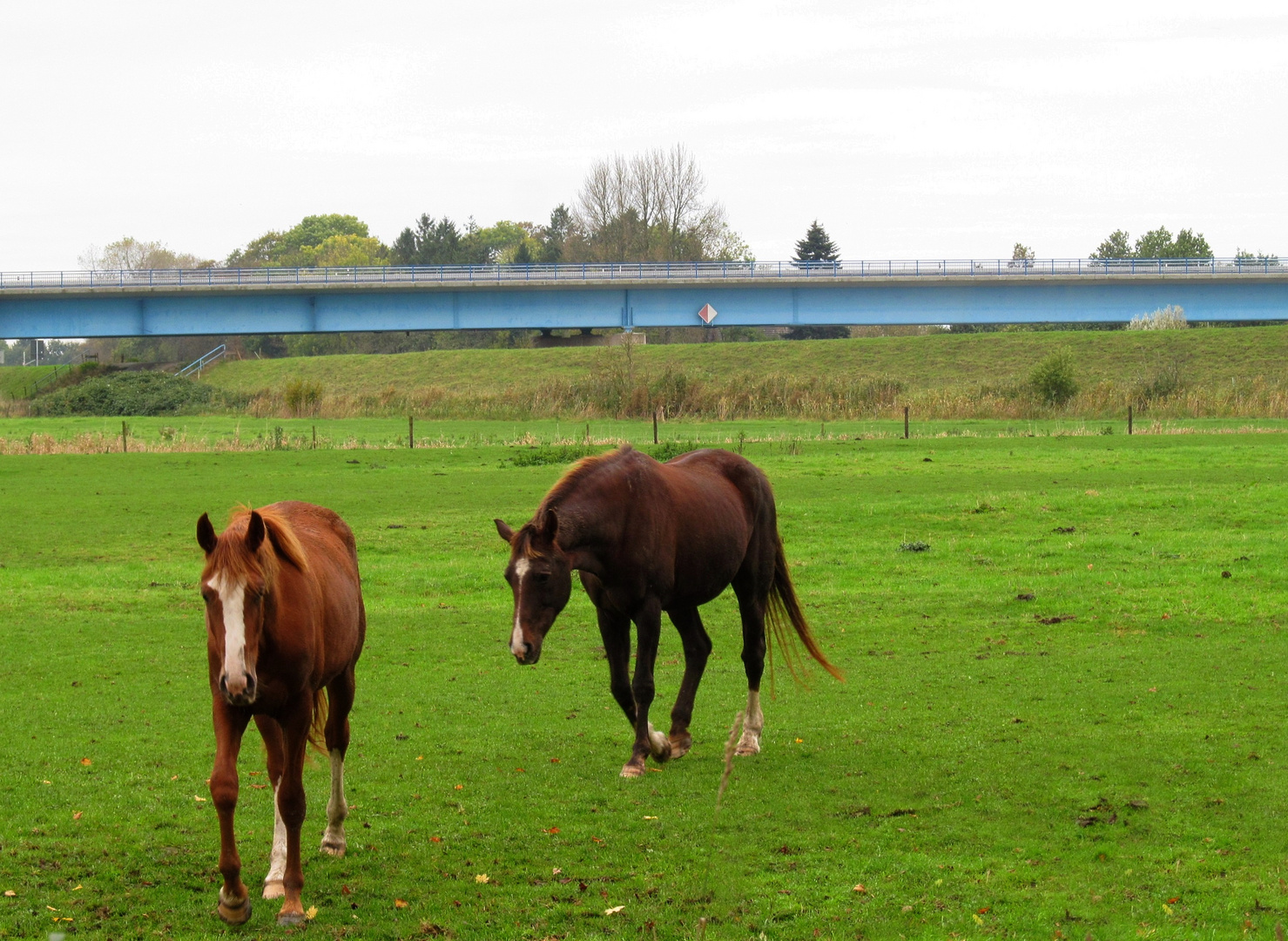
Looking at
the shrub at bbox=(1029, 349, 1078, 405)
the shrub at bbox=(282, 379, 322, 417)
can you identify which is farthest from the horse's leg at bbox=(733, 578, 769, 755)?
the shrub at bbox=(282, 379, 322, 417)

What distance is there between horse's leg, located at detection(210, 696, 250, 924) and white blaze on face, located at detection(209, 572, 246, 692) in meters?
0.41

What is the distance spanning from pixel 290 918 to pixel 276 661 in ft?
3.76

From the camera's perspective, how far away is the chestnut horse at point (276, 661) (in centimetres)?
511

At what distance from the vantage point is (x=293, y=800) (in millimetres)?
5633

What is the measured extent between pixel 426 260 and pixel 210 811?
324ft

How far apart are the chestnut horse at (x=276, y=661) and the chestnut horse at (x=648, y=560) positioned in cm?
114

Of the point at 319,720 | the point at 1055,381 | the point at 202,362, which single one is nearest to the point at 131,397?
the point at 202,362

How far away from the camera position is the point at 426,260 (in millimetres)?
102625

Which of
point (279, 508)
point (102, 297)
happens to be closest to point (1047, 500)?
point (279, 508)

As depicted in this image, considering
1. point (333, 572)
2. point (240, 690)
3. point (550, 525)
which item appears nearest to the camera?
point (240, 690)

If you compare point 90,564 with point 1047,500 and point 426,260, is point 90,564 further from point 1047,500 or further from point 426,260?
point 426,260

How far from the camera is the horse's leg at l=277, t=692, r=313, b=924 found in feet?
18.1

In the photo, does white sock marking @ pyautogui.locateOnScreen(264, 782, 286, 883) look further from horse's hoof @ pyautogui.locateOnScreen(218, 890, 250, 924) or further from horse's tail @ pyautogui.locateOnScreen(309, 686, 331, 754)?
horse's tail @ pyautogui.locateOnScreen(309, 686, 331, 754)

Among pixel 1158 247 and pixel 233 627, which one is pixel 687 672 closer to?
pixel 233 627
